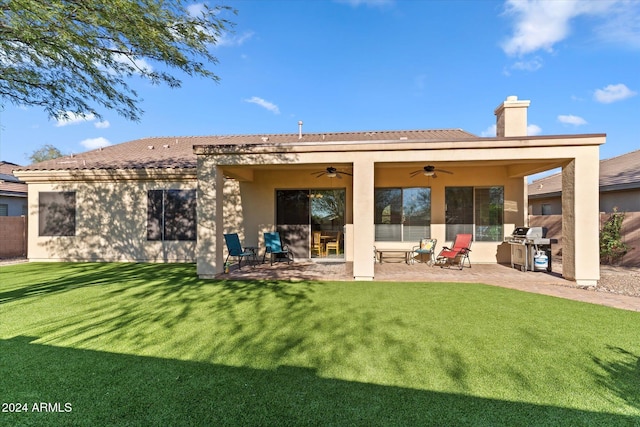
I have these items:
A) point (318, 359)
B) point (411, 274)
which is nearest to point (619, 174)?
point (411, 274)

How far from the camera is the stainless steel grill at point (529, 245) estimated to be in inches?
309

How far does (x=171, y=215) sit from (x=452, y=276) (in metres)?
8.99

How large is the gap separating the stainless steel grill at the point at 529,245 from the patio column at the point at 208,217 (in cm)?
829

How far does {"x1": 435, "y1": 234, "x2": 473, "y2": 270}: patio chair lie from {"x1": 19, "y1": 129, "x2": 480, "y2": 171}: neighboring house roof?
3521 mm

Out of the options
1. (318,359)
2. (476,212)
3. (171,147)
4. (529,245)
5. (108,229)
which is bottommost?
(318,359)

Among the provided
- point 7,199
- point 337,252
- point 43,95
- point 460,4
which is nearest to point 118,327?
point 43,95

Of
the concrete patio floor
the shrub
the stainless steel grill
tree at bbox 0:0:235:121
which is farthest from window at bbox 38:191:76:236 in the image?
the shrub

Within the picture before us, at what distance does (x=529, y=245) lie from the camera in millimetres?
8078

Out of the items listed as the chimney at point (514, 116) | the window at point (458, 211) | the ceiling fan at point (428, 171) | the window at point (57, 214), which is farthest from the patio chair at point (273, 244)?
the chimney at point (514, 116)

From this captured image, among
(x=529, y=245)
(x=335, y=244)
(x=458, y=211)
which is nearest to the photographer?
(x=529, y=245)

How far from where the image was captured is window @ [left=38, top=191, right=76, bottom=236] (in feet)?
33.9

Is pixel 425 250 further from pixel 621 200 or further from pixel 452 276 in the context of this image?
pixel 621 200

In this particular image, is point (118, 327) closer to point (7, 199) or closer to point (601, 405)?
point (601, 405)

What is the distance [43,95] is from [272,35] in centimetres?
785
